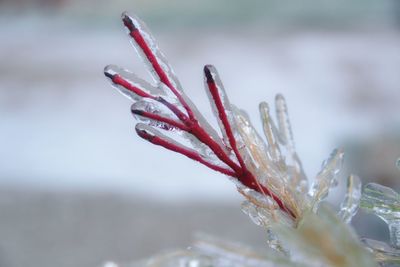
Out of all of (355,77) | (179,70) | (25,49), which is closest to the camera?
(355,77)

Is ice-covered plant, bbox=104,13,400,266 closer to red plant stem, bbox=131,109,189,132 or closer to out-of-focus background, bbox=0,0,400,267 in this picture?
red plant stem, bbox=131,109,189,132

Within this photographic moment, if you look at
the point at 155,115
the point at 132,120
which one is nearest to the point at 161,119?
the point at 155,115

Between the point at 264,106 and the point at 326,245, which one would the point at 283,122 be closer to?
the point at 264,106

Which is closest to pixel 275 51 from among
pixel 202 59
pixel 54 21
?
pixel 202 59

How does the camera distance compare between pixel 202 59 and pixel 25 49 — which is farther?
pixel 25 49

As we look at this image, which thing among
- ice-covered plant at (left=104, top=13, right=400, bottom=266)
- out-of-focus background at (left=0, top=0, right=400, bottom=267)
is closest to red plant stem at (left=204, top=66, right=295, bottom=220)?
ice-covered plant at (left=104, top=13, right=400, bottom=266)

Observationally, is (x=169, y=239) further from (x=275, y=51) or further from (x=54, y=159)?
(x=275, y=51)

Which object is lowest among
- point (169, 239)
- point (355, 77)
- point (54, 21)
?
point (169, 239)

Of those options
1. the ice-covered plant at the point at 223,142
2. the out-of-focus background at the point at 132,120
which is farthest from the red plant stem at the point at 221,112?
the out-of-focus background at the point at 132,120
